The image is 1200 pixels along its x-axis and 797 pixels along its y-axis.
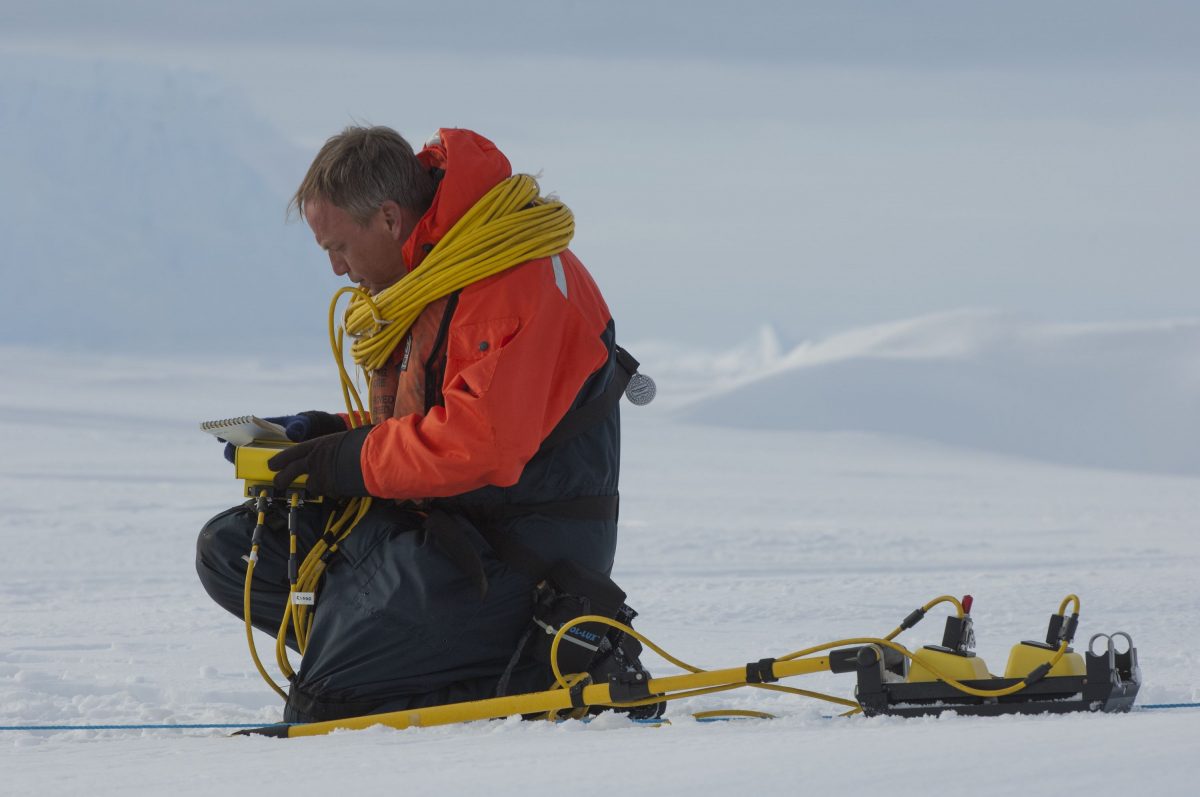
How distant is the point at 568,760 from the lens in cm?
214

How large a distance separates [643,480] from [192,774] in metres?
9.49

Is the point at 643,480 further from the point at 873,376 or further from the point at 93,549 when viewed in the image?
the point at 873,376

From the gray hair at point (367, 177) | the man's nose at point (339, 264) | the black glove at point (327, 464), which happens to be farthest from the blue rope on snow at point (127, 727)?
the gray hair at point (367, 177)

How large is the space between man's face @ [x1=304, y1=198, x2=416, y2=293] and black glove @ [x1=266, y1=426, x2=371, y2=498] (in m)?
0.36

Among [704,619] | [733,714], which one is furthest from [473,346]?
[704,619]

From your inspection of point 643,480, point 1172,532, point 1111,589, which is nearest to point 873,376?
Result: point 643,480

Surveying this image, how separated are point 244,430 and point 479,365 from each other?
612 millimetres

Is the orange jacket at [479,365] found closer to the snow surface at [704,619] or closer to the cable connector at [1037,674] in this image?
the snow surface at [704,619]

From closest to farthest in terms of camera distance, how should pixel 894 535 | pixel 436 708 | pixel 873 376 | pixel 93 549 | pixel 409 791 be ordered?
pixel 409 791 < pixel 436 708 < pixel 93 549 < pixel 894 535 < pixel 873 376

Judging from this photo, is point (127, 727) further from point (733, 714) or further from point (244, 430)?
point (733, 714)

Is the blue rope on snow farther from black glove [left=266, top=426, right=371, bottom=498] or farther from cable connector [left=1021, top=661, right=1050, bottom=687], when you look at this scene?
cable connector [left=1021, top=661, right=1050, bottom=687]

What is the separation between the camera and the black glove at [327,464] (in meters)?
2.80

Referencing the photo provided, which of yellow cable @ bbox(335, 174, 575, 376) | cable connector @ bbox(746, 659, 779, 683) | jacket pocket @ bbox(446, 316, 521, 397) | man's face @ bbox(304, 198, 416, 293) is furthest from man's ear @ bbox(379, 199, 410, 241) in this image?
cable connector @ bbox(746, 659, 779, 683)

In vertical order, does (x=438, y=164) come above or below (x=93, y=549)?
above
